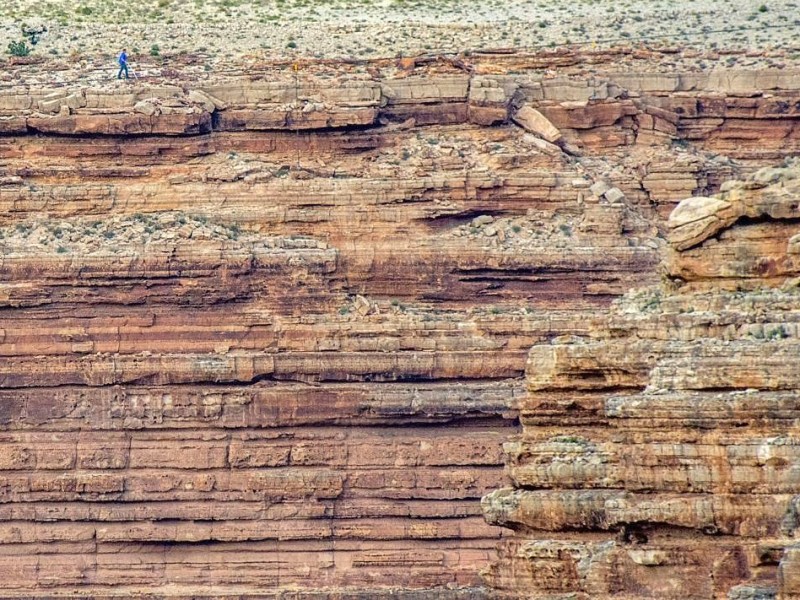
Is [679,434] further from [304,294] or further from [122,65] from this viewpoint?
[122,65]

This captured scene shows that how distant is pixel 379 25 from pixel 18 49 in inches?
289

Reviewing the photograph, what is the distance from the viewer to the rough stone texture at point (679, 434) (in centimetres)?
4384

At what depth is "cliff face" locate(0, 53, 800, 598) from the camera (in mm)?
71688

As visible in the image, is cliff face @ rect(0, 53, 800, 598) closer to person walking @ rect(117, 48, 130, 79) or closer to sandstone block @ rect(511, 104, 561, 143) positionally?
sandstone block @ rect(511, 104, 561, 143)

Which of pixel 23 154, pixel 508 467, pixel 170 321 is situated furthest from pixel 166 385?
pixel 508 467

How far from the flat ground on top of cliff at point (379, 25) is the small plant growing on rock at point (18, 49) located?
0.41m

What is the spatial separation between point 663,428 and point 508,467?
4.29 meters

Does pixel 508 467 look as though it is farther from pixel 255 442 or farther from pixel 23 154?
pixel 23 154

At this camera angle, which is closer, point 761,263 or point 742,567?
point 742,567

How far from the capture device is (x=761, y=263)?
4697 centimetres

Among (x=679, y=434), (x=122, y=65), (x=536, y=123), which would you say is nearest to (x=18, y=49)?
(x=122, y=65)

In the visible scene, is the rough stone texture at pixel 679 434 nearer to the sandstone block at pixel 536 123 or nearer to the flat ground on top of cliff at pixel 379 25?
the sandstone block at pixel 536 123

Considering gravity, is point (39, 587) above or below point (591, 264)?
below

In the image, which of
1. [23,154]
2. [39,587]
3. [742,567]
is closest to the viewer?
[742,567]
